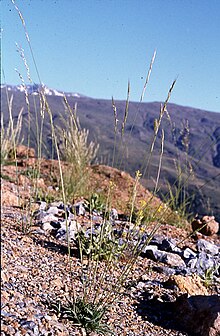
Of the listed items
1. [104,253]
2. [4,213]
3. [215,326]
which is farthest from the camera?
[4,213]

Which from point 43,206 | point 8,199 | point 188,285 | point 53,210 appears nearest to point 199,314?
point 188,285

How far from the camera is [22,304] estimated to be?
2107 millimetres

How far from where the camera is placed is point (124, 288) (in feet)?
8.99

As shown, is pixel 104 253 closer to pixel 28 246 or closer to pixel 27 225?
pixel 28 246

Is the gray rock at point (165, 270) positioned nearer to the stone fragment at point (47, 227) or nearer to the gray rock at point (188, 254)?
the gray rock at point (188, 254)

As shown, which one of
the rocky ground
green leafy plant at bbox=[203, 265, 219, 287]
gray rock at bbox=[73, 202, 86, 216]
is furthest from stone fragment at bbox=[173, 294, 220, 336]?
gray rock at bbox=[73, 202, 86, 216]

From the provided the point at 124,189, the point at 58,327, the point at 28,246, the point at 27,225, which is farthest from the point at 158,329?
the point at 124,189

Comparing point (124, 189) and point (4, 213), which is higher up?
point (4, 213)

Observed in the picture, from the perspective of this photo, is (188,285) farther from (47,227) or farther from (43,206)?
(43,206)

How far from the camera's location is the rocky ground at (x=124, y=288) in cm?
211

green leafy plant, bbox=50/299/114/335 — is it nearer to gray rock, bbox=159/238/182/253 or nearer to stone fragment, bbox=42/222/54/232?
stone fragment, bbox=42/222/54/232

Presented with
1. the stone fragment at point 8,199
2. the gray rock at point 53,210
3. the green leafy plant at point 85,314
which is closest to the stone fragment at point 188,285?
the green leafy plant at point 85,314

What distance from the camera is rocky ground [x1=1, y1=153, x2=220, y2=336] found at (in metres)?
2.11

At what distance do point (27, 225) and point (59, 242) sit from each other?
27cm
